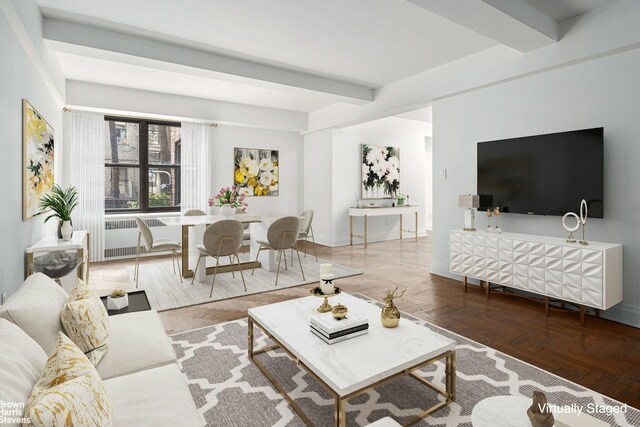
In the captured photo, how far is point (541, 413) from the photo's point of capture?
115 cm

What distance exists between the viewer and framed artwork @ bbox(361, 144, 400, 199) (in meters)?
7.48

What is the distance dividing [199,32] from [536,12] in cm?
323

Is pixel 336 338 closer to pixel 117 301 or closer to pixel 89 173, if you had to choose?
pixel 117 301

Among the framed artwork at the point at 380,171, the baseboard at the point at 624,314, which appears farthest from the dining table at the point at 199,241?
the baseboard at the point at 624,314

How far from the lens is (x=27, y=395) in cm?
99

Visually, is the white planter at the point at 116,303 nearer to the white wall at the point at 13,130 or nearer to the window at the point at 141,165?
the white wall at the point at 13,130

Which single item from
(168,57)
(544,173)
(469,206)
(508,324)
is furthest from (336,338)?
(168,57)

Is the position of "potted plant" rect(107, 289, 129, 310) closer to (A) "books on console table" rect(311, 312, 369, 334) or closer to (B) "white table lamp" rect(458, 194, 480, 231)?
(A) "books on console table" rect(311, 312, 369, 334)

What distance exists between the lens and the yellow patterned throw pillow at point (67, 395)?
2.85 ft

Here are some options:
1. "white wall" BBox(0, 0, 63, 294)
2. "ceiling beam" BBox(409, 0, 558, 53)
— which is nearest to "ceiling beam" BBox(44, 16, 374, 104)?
"white wall" BBox(0, 0, 63, 294)

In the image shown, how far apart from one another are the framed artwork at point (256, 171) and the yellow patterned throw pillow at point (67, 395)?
5.86 meters

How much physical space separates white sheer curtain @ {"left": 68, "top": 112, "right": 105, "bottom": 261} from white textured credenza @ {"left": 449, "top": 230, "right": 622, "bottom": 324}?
5.34m

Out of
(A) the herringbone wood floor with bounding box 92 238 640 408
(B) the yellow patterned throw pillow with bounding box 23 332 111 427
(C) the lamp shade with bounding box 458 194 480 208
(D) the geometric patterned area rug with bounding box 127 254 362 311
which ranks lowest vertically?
(A) the herringbone wood floor with bounding box 92 238 640 408

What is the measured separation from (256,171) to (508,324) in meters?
5.40
